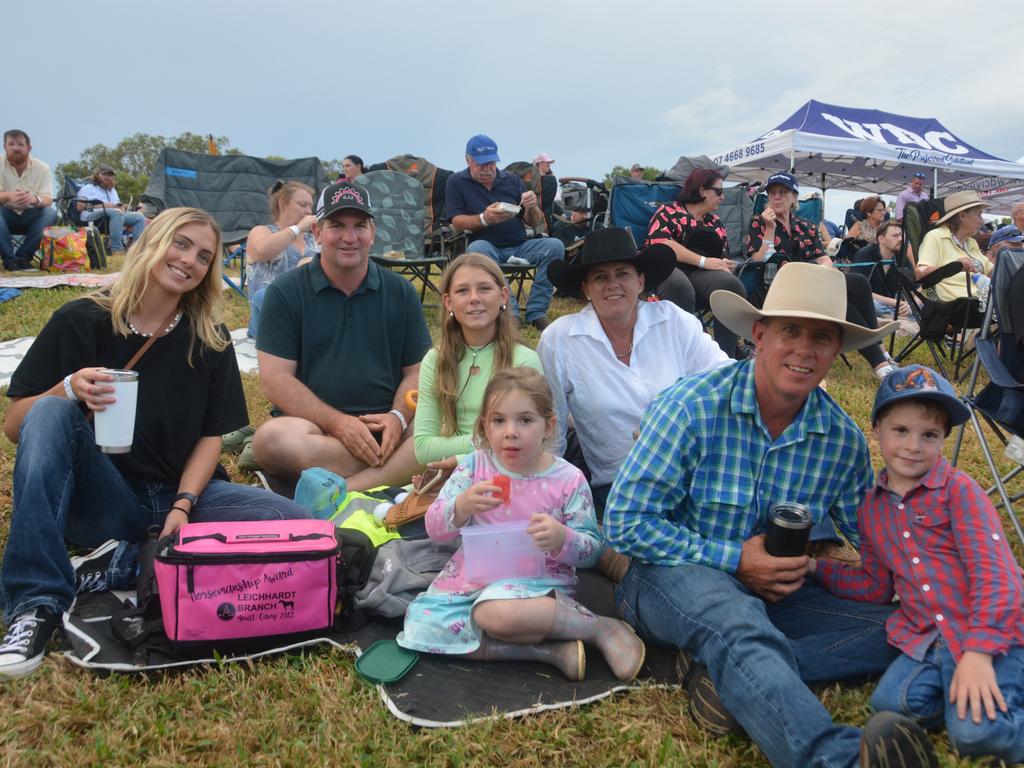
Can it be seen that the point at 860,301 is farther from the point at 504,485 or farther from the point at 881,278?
the point at 504,485

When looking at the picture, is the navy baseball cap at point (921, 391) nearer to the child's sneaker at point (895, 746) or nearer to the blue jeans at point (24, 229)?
A: the child's sneaker at point (895, 746)

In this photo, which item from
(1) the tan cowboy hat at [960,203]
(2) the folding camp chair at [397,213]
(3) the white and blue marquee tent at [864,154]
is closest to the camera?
(1) the tan cowboy hat at [960,203]

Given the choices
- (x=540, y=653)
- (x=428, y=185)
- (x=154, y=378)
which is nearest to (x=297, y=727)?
(x=540, y=653)

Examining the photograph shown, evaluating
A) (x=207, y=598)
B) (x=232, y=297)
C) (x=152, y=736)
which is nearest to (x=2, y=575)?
(x=207, y=598)

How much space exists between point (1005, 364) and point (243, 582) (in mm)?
3244

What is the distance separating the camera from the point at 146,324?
9.28ft

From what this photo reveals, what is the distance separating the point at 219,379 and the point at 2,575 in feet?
3.28

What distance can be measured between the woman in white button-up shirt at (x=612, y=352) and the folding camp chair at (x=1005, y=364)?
3.68 feet

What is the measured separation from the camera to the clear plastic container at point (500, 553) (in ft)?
7.82

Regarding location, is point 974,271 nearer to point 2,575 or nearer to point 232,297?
point 2,575

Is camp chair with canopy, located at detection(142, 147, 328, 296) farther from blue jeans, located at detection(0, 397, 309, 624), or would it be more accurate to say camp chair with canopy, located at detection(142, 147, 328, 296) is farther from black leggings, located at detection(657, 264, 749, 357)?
blue jeans, located at detection(0, 397, 309, 624)

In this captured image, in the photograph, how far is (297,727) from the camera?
205 cm

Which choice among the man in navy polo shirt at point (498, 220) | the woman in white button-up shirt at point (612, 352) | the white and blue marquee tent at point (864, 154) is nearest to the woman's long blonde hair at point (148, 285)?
the woman in white button-up shirt at point (612, 352)

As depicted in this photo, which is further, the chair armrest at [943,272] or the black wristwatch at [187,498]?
the chair armrest at [943,272]
